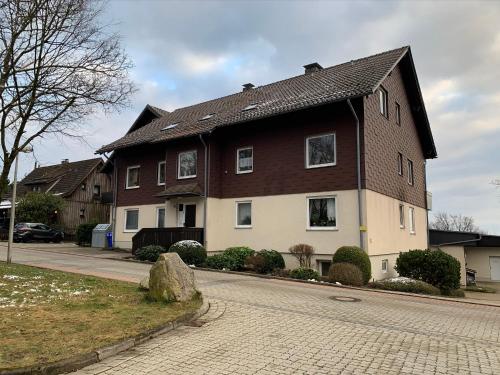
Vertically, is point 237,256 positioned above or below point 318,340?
above

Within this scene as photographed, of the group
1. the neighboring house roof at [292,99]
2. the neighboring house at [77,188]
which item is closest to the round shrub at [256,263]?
the neighboring house roof at [292,99]

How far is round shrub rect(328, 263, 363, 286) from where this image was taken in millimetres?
14688

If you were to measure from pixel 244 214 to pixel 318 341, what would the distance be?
47.8ft

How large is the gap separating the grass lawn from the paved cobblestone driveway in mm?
534

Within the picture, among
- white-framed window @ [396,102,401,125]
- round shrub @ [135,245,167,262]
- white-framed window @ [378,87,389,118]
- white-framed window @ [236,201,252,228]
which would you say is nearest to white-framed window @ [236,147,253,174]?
white-framed window @ [236,201,252,228]

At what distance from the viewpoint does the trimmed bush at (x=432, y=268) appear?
52.5 ft

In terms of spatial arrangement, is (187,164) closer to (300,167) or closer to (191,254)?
(191,254)

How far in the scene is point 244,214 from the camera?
2128 cm

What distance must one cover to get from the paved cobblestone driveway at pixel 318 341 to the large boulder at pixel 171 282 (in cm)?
68

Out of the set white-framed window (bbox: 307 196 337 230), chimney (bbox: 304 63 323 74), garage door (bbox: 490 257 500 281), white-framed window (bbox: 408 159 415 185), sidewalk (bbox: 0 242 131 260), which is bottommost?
garage door (bbox: 490 257 500 281)

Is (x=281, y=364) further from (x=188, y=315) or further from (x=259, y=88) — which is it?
(x=259, y=88)

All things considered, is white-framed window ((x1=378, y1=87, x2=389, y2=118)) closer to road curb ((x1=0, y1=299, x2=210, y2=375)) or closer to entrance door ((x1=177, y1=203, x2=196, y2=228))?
entrance door ((x1=177, y1=203, x2=196, y2=228))

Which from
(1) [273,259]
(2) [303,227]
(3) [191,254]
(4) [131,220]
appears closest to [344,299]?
(1) [273,259]

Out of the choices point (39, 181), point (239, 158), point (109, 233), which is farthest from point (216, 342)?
point (39, 181)
